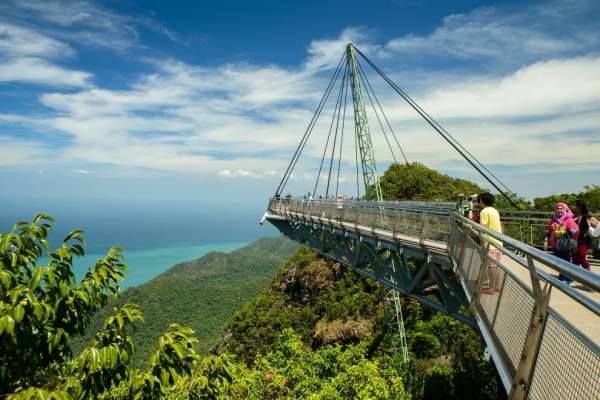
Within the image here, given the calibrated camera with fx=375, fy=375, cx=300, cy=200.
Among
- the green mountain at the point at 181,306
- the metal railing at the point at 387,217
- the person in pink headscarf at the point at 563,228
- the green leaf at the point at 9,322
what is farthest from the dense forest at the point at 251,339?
the green mountain at the point at 181,306

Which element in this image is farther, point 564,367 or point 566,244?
point 566,244

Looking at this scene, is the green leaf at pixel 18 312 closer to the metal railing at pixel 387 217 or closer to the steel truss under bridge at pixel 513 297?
the steel truss under bridge at pixel 513 297

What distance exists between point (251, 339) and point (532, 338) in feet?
158

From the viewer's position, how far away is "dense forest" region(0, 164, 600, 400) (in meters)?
3.64

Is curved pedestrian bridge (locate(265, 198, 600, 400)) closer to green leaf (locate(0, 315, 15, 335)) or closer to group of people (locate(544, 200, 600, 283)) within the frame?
group of people (locate(544, 200, 600, 283))

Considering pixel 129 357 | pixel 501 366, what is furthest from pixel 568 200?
pixel 129 357

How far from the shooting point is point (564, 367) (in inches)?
98.3

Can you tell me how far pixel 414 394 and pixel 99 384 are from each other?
18.9m

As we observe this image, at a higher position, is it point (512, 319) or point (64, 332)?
point (512, 319)

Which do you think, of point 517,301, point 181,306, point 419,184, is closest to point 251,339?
point 419,184

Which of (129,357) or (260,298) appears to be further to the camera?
(260,298)

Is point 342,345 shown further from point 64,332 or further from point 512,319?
point 64,332

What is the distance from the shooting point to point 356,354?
16.0 meters

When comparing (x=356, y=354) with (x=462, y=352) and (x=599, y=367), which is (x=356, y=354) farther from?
(x=599, y=367)
